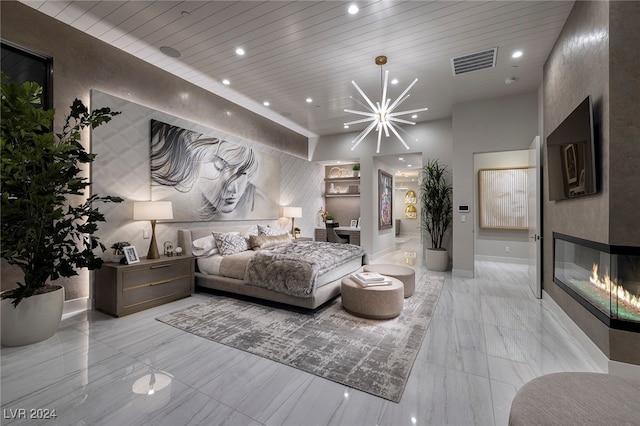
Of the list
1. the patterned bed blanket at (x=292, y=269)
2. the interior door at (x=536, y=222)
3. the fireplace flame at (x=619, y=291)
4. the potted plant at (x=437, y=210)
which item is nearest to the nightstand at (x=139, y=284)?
the patterned bed blanket at (x=292, y=269)

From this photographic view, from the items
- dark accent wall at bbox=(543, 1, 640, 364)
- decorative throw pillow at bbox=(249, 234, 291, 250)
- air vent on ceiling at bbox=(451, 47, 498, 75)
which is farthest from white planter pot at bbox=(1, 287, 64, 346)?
air vent on ceiling at bbox=(451, 47, 498, 75)

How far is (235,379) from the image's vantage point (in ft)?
6.70

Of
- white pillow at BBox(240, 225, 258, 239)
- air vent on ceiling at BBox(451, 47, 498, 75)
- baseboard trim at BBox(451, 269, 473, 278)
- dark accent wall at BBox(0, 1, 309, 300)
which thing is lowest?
baseboard trim at BBox(451, 269, 473, 278)

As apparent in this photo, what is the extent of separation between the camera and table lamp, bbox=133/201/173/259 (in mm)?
3562

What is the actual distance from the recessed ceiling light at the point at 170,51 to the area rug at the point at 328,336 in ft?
11.4

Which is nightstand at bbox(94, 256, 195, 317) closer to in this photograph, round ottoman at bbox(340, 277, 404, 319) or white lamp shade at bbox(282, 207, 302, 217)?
round ottoman at bbox(340, 277, 404, 319)

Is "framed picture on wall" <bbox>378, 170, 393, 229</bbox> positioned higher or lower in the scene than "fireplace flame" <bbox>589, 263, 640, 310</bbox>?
higher

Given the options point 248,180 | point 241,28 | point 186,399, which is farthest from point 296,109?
point 186,399

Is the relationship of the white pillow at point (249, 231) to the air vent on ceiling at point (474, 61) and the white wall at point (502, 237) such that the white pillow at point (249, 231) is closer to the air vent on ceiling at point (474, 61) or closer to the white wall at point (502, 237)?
the air vent on ceiling at point (474, 61)

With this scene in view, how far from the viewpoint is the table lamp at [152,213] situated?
3562 millimetres

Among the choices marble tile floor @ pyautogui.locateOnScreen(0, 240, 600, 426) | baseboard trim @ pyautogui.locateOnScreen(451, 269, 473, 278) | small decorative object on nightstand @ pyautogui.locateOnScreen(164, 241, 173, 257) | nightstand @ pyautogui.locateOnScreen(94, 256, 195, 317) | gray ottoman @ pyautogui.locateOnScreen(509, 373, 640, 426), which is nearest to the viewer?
gray ottoman @ pyautogui.locateOnScreen(509, 373, 640, 426)

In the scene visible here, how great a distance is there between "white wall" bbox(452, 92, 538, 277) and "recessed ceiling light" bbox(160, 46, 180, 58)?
4930mm

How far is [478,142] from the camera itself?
514cm

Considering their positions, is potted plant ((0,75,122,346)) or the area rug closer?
the area rug
